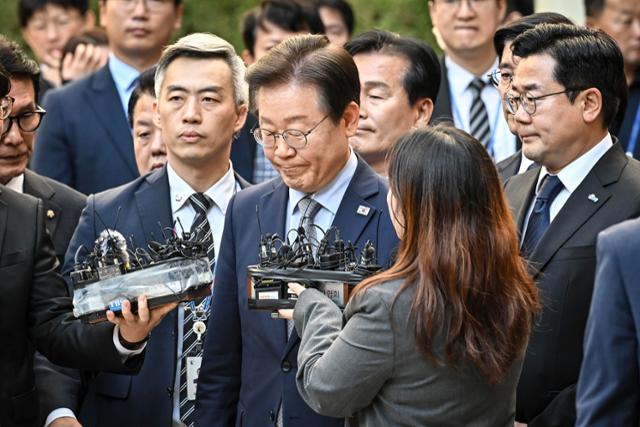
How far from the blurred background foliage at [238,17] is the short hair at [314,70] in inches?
285

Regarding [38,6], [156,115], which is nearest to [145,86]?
[156,115]

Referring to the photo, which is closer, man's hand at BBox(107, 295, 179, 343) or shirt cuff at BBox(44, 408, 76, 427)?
man's hand at BBox(107, 295, 179, 343)

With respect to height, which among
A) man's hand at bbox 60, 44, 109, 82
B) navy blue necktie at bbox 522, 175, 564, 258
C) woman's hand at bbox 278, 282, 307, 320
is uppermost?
man's hand at bbox 60, 44, 109, 82

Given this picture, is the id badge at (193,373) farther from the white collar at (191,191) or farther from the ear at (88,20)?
the ear at (88,20)

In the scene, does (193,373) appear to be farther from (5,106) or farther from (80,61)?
(80,61)

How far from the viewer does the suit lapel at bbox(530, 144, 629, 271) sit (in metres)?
5.16

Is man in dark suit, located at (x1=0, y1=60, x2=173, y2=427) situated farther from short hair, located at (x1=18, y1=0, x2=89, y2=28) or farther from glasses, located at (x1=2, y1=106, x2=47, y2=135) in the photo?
short hair, located at (x1=18, y1=0, x2=89, y2=28)

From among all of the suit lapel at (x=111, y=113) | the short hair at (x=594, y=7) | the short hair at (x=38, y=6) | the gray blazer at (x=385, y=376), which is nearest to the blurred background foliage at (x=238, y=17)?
the short hair at (x=38, y=6)

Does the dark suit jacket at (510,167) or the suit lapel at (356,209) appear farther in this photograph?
the dark suit jacket at (510,167)

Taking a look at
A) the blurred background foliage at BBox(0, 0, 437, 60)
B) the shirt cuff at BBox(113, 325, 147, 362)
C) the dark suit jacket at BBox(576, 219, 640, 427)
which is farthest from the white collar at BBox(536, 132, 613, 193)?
the blurred background foliage at BBox(0, 0, 437, 60)

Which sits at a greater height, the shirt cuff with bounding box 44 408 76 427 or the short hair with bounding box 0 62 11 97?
the short hair with bounding box 0 62 11 97

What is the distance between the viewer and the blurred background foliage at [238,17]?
41.7 feet

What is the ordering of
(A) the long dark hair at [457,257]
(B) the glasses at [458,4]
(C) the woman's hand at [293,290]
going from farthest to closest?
(B) the glasses at [458,4] → (C) the woman's hand at [293,290] → (A) the long dark hair at [457,257]

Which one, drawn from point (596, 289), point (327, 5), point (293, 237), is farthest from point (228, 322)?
point (327, 5)
